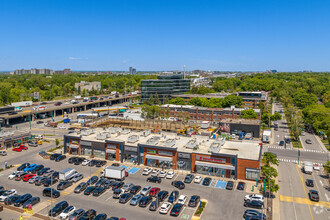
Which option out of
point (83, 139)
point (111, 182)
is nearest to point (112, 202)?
point (111, 182)

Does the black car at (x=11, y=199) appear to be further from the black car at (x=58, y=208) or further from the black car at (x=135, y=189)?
the black car at (x=135, y=189)

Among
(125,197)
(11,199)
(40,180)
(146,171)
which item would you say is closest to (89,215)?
(125,197)

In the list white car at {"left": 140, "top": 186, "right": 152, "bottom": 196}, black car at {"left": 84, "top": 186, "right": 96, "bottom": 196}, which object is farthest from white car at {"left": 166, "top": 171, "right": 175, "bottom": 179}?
black car at {"left": 84, "top": 186, "right": 96, "bottom": 196}

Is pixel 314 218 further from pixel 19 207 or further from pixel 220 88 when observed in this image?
pixel 220 88

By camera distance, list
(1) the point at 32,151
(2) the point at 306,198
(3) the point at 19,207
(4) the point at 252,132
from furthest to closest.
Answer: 1. (4) the point at 252,132
2. (1) the point at 32,151
3. (2) the point at 306,198
4. (3) the point at 19,207

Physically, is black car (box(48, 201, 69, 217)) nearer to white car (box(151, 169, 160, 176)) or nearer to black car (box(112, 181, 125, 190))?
black car (box(112, 181, 125, 190))

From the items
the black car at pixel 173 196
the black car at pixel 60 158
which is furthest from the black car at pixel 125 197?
the black car at pixel 60 158

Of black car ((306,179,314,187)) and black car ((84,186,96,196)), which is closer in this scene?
black car ((84,186,96,196))
